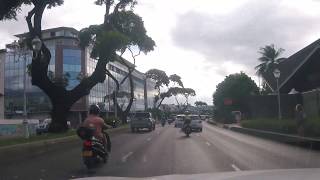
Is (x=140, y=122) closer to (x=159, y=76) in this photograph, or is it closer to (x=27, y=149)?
(x=27, y=149)

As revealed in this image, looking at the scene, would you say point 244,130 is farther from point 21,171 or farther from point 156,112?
point 156,112

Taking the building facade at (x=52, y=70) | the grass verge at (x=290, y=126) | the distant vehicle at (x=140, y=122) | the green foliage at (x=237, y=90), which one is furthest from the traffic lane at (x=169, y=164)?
the building facade at (x=52, y=70)

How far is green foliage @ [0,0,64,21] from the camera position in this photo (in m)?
26.3

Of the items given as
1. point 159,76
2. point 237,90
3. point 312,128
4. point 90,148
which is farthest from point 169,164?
point 159,76

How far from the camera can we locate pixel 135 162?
18.0 metres

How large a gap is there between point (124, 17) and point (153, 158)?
1184 inches

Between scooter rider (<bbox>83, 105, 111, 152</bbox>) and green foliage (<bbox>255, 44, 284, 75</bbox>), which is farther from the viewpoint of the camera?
green foliage (<bbox>255, 44, 284, 75</bbox>)

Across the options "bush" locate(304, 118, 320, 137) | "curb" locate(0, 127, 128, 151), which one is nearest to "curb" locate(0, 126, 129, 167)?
"curb" locate(0, 127, 128, 151)

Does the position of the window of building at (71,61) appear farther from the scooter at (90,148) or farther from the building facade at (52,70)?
the scooter at (90,148)

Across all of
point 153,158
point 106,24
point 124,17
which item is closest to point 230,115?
point 124,17

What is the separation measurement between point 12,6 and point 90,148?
47.5 ft

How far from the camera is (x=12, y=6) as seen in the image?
27.5 metres

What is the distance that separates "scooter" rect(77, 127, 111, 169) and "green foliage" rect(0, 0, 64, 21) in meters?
12.9

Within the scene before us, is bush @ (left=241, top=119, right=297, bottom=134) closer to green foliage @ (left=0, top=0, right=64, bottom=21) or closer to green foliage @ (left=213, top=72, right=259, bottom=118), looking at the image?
green foliage @ (left=0, top=0, right=64, bottom=21)
